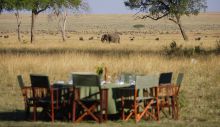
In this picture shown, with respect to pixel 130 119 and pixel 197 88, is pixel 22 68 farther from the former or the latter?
pixel 130 119

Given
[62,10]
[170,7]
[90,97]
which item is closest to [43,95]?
[90,97]

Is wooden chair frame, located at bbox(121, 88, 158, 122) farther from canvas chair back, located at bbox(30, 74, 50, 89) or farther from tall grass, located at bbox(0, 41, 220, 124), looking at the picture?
tall grass, located at bbox(0, 41, 220, 124)

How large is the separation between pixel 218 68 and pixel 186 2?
26280 mm

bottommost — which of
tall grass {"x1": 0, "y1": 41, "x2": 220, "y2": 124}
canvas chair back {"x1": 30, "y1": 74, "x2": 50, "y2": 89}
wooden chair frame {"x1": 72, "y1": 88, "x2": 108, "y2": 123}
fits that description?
tall grass {"x1": 0, "y1": 41, "x2": 220, "y2": 124}

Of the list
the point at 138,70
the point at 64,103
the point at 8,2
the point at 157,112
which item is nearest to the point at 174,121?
the point at 157,112

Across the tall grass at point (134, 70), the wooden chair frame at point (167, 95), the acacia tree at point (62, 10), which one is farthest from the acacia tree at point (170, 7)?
the wooden chair frame at point (167, 95)

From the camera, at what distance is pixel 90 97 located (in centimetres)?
1209

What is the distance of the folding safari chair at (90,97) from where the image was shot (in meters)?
11.7

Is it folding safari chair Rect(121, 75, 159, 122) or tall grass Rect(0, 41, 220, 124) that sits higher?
folding safari chair Rect(121, 75, 159, 122)

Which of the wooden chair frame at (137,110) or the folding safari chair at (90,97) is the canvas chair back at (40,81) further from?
the wooden chair frame at (137,110)

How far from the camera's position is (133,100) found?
479 inches

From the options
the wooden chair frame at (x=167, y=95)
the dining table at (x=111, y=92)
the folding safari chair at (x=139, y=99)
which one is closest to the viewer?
the folding safari chair at (x=139, y=99)

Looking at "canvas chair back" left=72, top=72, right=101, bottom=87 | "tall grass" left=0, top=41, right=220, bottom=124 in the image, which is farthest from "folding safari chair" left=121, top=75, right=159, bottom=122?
"tall grass" left=0, top=41, right=220, bottom=124

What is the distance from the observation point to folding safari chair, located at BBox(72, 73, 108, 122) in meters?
11.7
